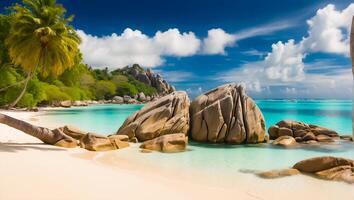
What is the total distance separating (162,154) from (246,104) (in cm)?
758

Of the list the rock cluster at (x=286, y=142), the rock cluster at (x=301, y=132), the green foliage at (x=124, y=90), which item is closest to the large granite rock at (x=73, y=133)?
the rock cluster at (x=286, y=142)

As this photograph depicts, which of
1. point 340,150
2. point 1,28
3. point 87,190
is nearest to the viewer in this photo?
point 87,190

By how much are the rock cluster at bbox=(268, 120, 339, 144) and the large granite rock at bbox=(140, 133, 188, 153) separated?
27.5 ft

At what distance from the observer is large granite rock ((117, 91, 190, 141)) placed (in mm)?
18094

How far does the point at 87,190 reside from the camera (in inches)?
266

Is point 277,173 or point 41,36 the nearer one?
point 277,173

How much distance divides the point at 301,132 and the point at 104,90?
9539 cm

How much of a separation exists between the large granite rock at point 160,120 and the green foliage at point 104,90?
9212cm

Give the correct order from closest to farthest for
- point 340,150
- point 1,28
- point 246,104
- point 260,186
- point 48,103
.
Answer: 1. point 260,186
2. point 340,150
3. point 246,104
4. point 1,28
5. point 48,103

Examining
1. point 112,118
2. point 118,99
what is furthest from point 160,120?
point 118,99

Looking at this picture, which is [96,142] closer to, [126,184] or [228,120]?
[126,184]

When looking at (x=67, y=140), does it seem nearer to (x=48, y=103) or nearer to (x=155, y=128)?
(x=155, y=128)

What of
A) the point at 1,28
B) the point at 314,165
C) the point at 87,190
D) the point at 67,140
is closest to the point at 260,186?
the point at 314,165

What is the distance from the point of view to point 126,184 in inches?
305
